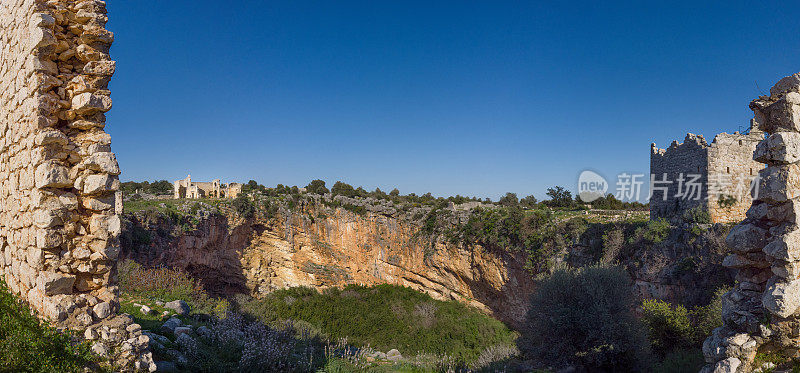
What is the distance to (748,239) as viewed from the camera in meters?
3.94

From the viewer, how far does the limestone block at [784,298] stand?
11.1 ft

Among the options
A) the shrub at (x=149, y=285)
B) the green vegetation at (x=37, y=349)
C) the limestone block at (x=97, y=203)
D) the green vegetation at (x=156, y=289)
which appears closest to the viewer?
the green vegetation at (x=37, y=349)

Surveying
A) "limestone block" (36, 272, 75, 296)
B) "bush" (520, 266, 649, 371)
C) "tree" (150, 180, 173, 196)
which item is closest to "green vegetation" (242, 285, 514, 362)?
"bush" (520, 266, 649, 371)

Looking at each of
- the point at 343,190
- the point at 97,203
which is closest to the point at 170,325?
the point at 97,203

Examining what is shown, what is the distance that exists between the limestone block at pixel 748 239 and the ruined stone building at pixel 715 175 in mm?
10979

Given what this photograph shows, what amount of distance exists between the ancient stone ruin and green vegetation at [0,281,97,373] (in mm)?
5997

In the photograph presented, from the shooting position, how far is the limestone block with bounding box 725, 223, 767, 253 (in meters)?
3.88

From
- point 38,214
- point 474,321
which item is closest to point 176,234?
point 474,321

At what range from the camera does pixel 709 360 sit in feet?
13.1

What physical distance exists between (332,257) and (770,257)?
20.7 meters

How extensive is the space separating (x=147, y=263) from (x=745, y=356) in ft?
59.7

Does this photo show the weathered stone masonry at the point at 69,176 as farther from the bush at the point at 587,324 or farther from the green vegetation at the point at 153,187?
the green vegetation at the point at 153,187

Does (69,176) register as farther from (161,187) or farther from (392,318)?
Result: (161,187)

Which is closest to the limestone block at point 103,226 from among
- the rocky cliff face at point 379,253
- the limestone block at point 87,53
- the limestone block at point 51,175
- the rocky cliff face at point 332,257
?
the limestone block at point 51,175
